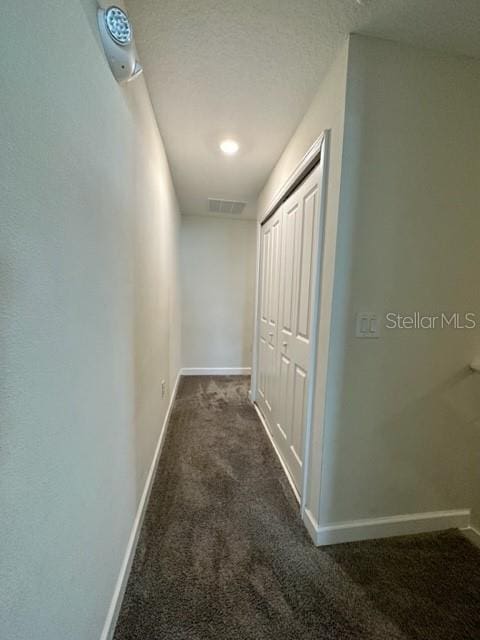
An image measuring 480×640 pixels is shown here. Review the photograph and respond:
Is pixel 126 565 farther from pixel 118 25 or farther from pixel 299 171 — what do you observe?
pixel 299 171

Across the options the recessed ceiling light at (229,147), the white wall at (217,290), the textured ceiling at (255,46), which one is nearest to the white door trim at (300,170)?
the textured ceiling at (255,46)

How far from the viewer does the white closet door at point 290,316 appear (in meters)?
1.55

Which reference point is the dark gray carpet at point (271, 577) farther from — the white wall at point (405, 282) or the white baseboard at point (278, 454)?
the white wall at point (405, 282)

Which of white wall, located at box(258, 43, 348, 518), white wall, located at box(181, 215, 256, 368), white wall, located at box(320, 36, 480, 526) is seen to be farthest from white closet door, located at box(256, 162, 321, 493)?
white wall, located at box(181, 215, 256, 368)

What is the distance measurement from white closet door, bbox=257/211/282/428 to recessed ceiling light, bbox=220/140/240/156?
60cm

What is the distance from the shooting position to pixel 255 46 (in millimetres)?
1192

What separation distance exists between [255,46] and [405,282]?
4.36 feet

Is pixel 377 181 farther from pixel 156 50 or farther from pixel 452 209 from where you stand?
pixel 156 50

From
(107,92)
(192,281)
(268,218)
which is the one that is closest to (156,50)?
(107,92)

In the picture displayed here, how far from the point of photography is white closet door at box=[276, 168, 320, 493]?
4.99ft

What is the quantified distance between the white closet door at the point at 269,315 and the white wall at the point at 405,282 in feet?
3.21

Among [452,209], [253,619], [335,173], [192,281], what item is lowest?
[253,619]

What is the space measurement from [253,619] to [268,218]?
9.03ft

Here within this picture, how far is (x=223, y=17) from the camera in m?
1.07
